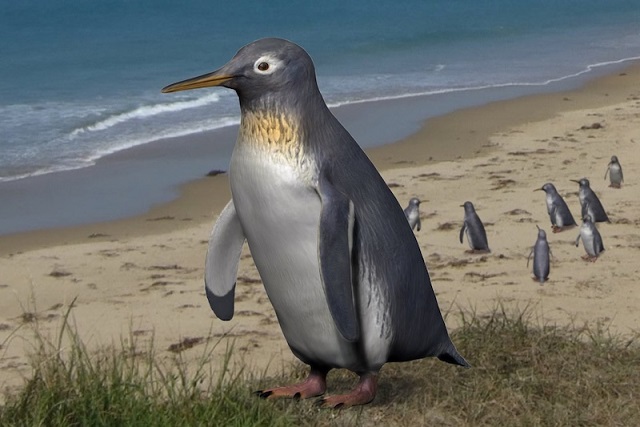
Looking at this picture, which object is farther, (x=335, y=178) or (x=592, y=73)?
(x=592, y=73)

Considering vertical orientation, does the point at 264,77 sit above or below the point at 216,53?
below

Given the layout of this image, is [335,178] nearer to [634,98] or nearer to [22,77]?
[634,98]

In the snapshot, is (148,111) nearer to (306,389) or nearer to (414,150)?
(414,150)

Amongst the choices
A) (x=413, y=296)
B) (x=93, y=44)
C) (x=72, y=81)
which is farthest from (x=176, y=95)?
(x=413, y=296)

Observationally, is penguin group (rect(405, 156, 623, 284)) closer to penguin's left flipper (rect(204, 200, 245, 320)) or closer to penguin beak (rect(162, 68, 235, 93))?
penguin's left flipper (rect(204, 200, 245, 320))

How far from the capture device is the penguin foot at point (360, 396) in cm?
523

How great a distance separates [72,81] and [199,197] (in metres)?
10.7

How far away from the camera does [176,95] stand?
20.0m

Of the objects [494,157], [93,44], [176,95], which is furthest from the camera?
[93,44]

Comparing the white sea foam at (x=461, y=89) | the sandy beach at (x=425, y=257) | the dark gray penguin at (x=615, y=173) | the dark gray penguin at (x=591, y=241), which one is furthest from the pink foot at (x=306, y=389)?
the white sea foam at (x=461, y=89)

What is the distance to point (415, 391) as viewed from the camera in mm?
5535

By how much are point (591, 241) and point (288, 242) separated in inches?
198

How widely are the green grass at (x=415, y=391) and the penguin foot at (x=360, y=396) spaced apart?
0.12ft

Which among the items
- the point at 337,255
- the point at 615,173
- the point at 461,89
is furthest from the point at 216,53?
the point at 337,255
